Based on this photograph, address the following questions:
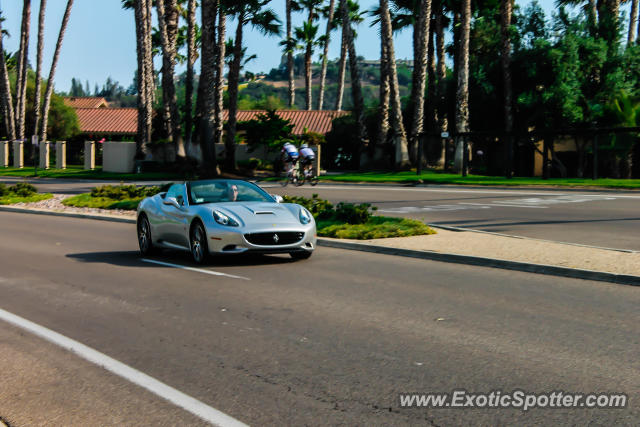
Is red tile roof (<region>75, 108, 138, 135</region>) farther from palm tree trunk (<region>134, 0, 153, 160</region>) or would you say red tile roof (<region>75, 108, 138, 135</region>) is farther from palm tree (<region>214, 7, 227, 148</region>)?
palm tree trunk (<region>134, 0, 153, 160</region>)

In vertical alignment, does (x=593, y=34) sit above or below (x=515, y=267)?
above

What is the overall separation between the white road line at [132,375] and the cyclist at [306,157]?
2623cm

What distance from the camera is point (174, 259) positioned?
12688 mm

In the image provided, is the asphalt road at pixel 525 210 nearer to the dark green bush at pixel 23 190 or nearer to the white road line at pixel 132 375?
the white road line at pixel 132 375

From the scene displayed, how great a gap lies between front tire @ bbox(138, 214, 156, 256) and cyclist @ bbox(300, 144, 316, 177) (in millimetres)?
20505

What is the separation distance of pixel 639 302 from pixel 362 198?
58.7 ft

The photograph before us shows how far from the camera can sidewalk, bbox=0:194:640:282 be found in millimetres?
10773

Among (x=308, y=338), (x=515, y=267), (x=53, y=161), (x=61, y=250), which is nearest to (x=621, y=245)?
(x=515, y=267)

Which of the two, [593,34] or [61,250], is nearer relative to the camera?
[61,250]

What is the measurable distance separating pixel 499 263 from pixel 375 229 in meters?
4.26

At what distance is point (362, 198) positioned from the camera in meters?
26.2

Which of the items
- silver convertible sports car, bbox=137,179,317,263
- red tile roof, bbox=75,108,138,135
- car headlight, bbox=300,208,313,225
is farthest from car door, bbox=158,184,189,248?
red tile roof, bbox=75,108,138,135

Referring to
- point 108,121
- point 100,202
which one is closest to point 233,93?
point 100,202

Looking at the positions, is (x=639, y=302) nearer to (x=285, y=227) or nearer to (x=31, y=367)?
(x=285, y=227)
